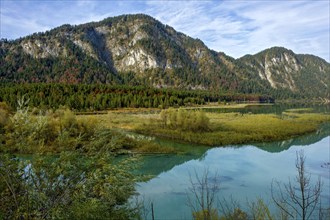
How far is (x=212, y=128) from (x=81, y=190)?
5360 cm

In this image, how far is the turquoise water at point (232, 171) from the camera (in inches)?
980

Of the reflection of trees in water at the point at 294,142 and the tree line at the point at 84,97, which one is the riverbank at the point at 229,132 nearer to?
the reflection of trees in water at the point at 294,142

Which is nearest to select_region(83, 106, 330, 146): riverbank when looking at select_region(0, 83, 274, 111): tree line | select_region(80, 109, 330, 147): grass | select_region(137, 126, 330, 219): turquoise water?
select_region(80, 109, 330, 147): grass

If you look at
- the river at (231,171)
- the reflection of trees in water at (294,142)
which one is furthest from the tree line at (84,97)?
the reflection of trees in water at (294,142)

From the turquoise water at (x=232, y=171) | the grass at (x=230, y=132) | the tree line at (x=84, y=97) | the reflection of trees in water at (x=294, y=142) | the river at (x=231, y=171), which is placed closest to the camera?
the river at (x=231, y=171)

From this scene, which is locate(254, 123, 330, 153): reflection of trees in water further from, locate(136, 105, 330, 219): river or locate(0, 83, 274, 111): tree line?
locate(0, 83, 274, 111): tree line

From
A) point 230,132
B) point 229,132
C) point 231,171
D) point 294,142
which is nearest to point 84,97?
point 229,132

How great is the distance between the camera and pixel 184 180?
31.3 metres

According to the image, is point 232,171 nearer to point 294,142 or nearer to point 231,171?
point 231,171

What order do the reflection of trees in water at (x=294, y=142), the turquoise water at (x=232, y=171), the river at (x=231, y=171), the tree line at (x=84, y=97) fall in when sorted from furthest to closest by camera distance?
the tree line at (x=84, y=97) < the reflection of trees in water at (x=294, y=142) < the turquoise water at (x=232, y=171) < the river at (x=231, y=171)

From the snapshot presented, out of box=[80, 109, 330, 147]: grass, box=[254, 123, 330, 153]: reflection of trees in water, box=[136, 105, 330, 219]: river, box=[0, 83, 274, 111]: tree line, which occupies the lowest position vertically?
box=[136, 105, 330, 219]: river

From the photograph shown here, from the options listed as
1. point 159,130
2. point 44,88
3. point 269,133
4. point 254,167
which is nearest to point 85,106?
point 44,88

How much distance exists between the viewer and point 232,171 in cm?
3500

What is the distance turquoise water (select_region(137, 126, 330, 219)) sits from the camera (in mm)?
24891
